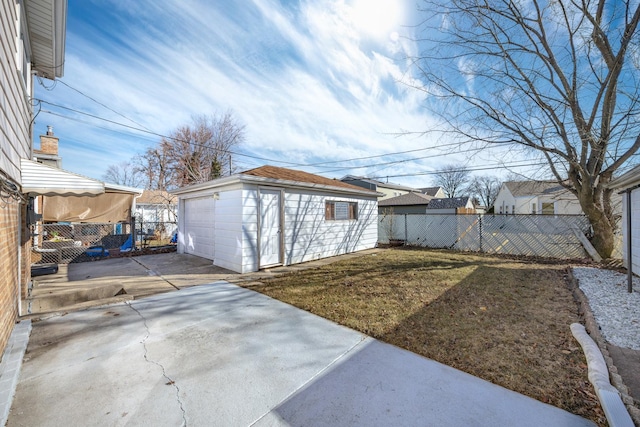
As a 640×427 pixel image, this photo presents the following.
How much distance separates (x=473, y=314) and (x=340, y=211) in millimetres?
6246

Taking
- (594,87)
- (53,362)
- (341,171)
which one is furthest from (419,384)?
(341,171)

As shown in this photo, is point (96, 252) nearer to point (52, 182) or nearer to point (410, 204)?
point (52, 182)

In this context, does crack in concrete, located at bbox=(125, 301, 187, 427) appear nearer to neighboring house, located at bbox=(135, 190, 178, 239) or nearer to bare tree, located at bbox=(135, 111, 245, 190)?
neighboring house, located at bbox=(135, 190, 178, 239)

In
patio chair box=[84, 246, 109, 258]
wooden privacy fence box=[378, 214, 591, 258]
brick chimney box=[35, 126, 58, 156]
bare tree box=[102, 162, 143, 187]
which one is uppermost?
bare tree box=[102, 162, 143, 187]

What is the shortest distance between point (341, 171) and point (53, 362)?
2027 cm

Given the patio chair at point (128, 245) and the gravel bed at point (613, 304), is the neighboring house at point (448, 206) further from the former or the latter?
the patio chair at point (128, 245)

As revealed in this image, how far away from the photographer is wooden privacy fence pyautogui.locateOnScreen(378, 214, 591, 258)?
8.82 m

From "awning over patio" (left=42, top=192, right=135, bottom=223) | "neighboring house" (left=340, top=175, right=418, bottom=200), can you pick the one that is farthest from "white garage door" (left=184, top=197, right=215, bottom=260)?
"neighboring house" (left=340, top=175, right=418, bottom=200)

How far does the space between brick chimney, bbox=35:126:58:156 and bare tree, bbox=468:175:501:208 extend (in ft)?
164

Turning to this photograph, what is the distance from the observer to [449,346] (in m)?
2.98

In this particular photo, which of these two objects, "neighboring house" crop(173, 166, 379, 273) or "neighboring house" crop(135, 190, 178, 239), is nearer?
"neighboring house" crop(173, 166, 379, 273)

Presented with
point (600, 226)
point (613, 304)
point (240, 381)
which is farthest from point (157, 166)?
point (600, 226)

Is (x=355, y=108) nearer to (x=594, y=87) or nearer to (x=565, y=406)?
(x=594, y=87)

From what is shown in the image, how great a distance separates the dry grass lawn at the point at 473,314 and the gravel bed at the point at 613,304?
0.30 m
